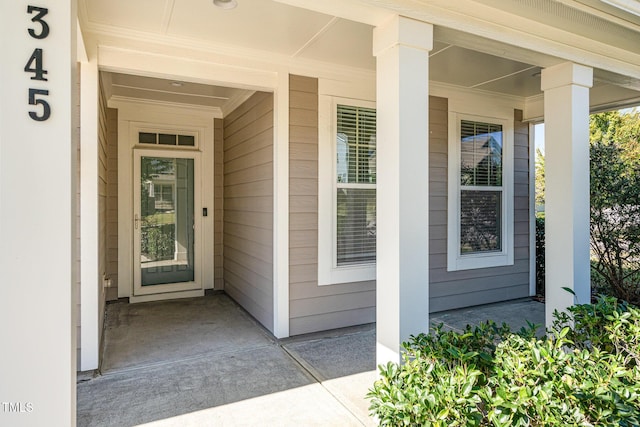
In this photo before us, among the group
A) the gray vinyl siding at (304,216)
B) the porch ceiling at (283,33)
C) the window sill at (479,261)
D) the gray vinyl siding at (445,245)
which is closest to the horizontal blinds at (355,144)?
the gray vinyl siding at (304,216)

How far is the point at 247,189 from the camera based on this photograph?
4.71 metres

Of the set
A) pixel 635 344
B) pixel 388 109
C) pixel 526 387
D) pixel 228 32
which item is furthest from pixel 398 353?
pixel 228 32

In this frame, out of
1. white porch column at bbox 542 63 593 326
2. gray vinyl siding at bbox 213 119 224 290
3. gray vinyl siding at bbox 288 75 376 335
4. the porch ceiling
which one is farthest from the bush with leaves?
gray vinyl siding at bbox 213 119 224 290

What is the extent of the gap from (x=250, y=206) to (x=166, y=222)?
1.61m

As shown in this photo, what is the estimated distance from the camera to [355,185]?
13.8ft

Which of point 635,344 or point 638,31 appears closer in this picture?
point 635,344

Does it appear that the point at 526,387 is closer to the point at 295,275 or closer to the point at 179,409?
the point at 179,409

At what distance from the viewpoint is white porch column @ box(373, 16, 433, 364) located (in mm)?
2232
